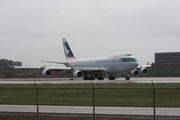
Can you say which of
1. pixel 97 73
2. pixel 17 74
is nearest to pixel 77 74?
pixel 97 73

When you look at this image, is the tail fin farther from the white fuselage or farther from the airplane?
the white fuselage

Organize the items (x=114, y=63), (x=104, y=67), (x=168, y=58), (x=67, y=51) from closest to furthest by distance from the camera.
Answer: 1. (x=114, y=63)
2. (x=104, y=67)
3. (x=67, y=51)
4. (x=168, y=58)

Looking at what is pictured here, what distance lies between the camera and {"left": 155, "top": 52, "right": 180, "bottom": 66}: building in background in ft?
581

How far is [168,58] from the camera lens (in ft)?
594

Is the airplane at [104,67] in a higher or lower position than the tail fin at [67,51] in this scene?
lower

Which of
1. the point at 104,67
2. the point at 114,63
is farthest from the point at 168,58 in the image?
the point at 114,63

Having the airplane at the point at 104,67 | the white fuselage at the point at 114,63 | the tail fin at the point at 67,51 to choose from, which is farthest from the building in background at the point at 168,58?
the white fuselage at the point at 114,63

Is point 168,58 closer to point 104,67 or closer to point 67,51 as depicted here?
point 67,51

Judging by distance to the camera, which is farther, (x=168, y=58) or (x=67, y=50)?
(x=168, y=58)

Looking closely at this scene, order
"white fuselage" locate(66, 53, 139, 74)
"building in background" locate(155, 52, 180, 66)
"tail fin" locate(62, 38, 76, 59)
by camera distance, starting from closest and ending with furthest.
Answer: "white fuselage" locate(66, 53, 139, 74), "tail fin" locate(62, 38, 76, 59), "building in background" locate(155, 52, 180, 66)

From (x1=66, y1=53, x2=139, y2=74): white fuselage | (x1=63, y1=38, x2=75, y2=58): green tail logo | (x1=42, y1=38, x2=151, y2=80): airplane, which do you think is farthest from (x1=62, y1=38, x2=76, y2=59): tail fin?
(x1=66, y1=53, x2=139, y2=74): white fuselage

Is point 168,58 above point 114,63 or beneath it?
beneath

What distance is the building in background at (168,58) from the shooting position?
581 ft

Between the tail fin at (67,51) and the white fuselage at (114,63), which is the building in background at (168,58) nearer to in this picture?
the tail fin at (67,51)
